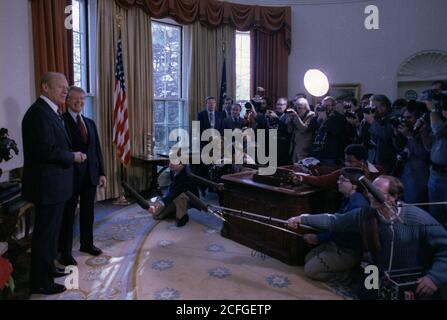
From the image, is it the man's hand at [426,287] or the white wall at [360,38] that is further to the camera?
the white wall at [360,38]

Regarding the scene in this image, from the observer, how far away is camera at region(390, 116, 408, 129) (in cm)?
341

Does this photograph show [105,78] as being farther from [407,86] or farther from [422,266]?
[407,86]

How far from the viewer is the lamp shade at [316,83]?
658 centimetres

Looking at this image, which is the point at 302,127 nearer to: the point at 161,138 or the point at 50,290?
the point at 161,138

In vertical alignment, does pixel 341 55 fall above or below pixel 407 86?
above

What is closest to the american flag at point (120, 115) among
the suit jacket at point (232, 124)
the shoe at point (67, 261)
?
the suit jacket at point (232, 124)

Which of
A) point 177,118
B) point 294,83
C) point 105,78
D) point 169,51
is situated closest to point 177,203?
point 105,78

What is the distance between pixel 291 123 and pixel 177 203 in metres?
1.71

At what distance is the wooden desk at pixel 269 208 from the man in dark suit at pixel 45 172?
1622mm

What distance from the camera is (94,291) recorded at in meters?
2.74

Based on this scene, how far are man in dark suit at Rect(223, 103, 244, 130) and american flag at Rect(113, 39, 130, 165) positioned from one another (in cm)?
153

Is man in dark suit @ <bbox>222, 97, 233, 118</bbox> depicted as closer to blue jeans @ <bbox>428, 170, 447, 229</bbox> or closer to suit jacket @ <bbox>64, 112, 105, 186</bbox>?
suit jacket @ <bbox>64, 112, 105, 186</bbox>

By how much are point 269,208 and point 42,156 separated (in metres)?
1.86

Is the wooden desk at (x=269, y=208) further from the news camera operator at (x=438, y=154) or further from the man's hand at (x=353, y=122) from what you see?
the man's hand at (x=353, y=122)
